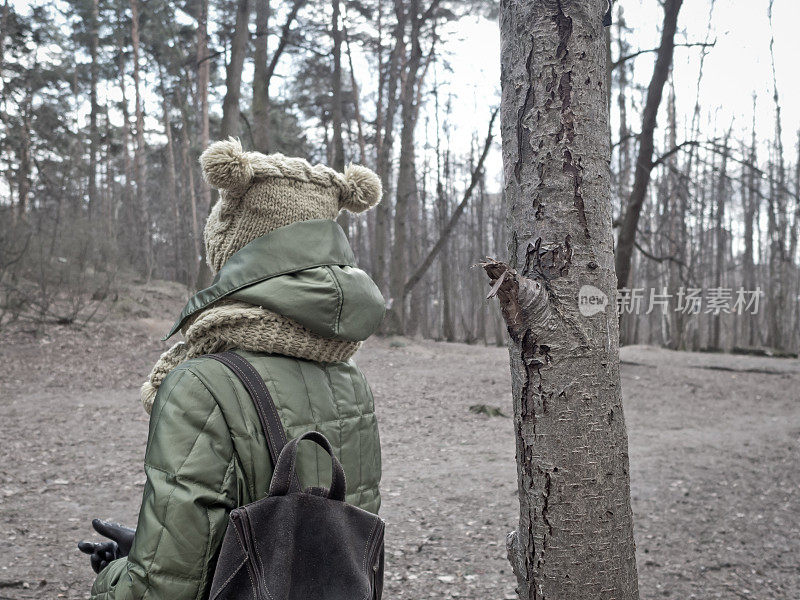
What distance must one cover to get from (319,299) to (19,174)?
780 inches

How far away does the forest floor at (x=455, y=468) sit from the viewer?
13.4 ft

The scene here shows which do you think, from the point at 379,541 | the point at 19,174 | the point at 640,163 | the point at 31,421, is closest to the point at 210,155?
the point at 379,541

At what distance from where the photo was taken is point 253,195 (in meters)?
1.76

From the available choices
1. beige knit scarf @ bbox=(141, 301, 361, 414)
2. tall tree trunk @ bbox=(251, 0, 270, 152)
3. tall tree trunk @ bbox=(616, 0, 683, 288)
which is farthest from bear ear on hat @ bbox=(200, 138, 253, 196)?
tall tree trunk @ bbox=(251, 0, 270, 152)

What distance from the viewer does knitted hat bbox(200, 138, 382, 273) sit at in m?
1.69

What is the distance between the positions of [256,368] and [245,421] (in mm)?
142

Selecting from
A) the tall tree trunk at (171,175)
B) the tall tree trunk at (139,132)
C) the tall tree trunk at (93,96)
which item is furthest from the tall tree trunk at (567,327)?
the tall tree trunk at (171,175)

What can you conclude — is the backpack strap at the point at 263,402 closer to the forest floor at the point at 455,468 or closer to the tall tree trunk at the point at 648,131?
the forest floor at the point at 455,468

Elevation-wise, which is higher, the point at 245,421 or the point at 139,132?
the point at 139,132

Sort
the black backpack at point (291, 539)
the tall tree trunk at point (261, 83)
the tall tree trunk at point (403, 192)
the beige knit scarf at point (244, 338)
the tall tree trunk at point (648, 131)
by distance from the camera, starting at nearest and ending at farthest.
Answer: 1. the black backpack at point (291, 539)
2. the beige knit scarf at point (244, 338)
3. the tall tree trunk at point (648, 131)
4. the tall tree trunk at point (261, 83)
5. the tall tree trunk at point (403, 192)

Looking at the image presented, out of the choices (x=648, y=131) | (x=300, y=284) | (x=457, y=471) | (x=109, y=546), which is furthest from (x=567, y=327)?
(x=648, y=131)

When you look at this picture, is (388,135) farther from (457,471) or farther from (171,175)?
(457,471)

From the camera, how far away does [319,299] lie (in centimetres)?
164

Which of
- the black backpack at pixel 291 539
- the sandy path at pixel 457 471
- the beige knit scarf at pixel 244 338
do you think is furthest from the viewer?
the sandy path at pixel 457 471
